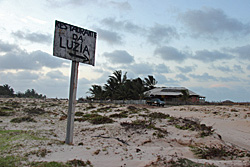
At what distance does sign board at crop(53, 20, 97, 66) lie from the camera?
230 inches

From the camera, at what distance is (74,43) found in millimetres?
6129

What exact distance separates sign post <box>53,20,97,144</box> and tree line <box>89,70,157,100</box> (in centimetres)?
3175

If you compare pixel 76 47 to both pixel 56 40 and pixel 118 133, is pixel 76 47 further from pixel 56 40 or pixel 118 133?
pixel 118 133

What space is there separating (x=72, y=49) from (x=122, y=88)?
3446cm

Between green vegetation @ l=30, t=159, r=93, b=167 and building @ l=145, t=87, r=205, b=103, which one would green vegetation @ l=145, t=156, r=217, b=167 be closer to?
green vegetation @ l=30, t=159, r=93, b=167

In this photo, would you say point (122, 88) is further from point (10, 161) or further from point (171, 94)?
point (10, 161)

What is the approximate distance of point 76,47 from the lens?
242 inches

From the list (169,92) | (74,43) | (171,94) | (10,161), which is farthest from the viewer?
(169,92)

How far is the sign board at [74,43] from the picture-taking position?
584cm

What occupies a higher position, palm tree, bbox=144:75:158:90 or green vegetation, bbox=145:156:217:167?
palm tree, bbox=144:75:158:90

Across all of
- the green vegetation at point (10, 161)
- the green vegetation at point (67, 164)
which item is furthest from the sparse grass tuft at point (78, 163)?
the green vegetation at point (10, 161)

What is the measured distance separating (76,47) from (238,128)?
23.8ft

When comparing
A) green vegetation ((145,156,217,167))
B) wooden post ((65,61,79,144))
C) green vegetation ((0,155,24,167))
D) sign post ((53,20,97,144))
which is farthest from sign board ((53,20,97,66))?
green vegetation ((145,156,217,167))

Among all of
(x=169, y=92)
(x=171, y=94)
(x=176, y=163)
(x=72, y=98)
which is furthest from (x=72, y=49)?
(x=169, y=92)
